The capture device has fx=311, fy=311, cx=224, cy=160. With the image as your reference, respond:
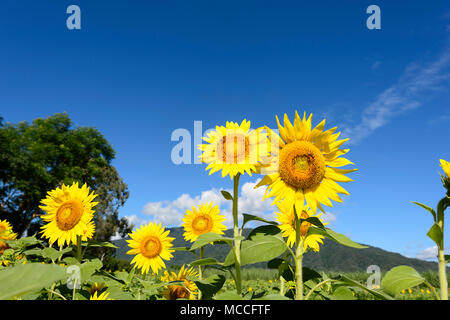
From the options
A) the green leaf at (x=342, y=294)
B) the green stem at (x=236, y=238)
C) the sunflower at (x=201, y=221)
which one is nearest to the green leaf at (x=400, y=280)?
the green leaf at (x=342, y=294)

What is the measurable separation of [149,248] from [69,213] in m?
0.94

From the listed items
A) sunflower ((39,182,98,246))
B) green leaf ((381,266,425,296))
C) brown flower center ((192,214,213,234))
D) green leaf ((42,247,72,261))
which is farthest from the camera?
brown flower center ((192,214,213,234))

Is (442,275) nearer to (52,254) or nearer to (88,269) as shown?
(88,269)

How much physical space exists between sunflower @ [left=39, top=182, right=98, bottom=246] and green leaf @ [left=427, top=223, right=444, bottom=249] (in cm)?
280

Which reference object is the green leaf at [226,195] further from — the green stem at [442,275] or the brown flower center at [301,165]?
the green stem at [442,275]

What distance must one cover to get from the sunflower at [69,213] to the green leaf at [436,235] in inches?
110

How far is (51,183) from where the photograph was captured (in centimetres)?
2825

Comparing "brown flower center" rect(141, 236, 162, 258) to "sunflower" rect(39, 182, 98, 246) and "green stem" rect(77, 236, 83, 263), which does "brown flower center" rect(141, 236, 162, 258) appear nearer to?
"sunflower" rect(39, 182, 98, 246)

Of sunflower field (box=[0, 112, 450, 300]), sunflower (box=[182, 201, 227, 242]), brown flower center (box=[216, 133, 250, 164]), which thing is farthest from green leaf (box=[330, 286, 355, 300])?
sunflower (box=[182, 201, 227, 242])

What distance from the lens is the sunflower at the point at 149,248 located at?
3.51 metres

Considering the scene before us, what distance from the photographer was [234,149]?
1775 mm

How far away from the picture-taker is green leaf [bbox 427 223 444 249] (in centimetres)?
140
